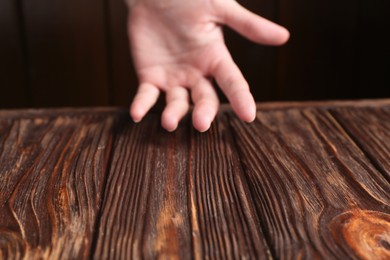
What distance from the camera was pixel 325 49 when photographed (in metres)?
1.54

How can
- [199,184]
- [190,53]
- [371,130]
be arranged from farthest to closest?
[190,53]
[371,130]
[199,184]

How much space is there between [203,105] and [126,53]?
0.66 m

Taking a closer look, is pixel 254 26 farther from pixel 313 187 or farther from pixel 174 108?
pixel 313 187

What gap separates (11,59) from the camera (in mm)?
1508

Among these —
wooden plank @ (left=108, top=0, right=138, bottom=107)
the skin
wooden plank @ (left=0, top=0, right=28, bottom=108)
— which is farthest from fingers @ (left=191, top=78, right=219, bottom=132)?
wooden plank @ (left=0, top=0, right=28, bottom=108)

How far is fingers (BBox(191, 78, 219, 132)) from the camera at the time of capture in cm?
86

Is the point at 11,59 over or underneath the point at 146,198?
underneath

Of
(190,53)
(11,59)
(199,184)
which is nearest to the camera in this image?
(199,184)

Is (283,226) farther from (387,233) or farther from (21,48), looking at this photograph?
(21,48)

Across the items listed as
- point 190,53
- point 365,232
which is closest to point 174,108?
point 190,53

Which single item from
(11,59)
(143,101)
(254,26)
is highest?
(254,26)

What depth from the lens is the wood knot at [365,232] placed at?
1.98ft

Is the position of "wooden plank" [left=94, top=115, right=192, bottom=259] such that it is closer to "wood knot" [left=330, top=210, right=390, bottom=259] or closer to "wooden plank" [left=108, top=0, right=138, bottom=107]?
"wood knot" [left=330, top=210, right=390, bottom=259]

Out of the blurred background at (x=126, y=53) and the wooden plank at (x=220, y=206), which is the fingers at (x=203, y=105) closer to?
the wooden plank at (x=220, y=206)
